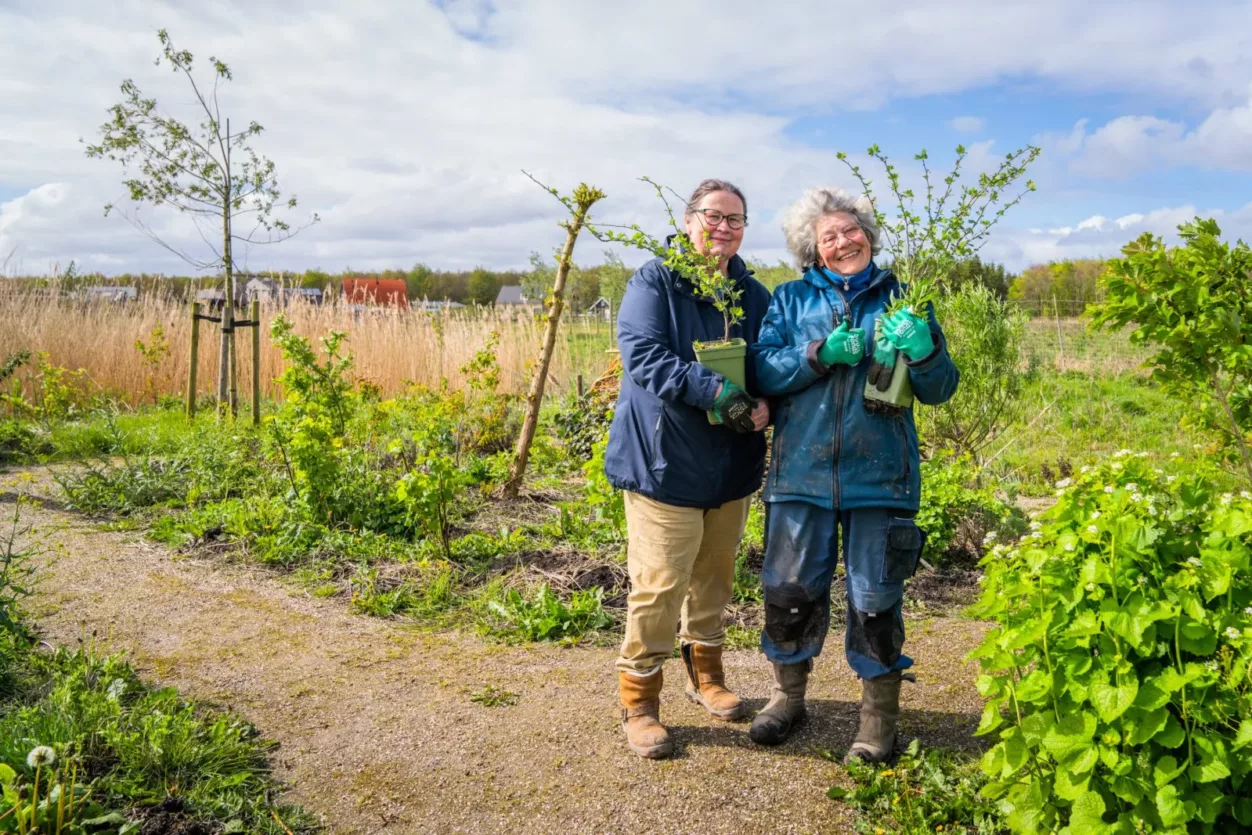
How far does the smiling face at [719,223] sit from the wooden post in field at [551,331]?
89.1 inches

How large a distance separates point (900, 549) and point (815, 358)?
25.8 inches

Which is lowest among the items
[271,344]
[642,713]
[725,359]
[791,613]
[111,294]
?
[642,713]

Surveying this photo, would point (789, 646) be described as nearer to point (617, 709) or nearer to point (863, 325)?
point (617, 709)

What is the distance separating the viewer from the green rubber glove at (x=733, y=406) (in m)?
2.79

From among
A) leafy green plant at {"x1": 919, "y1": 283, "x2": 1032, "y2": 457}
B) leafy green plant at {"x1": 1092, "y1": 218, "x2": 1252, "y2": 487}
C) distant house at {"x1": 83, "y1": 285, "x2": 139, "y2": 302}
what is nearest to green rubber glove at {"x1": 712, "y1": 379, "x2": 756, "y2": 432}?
leafy green plant at {"x1": 1092, "y1": 218, "x2": 1252, "y2": 487}

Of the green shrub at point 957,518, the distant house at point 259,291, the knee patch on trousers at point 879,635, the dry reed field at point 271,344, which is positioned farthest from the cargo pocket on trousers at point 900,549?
the distant house at point 259,291

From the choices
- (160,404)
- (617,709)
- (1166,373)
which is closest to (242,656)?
(617,709)

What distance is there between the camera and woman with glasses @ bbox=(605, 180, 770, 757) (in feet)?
9.56

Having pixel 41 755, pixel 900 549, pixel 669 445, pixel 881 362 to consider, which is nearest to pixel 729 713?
pixel 900 549

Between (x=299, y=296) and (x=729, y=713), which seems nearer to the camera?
(x=729, y=713)

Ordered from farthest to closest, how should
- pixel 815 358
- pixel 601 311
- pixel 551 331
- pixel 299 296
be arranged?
pixel 601 311, pixel 299 296, pixel 551 331, pixel 815 358

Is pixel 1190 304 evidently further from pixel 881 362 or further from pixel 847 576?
pixel 847 576

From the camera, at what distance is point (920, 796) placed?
8.96 feet

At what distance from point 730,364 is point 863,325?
0.45m
